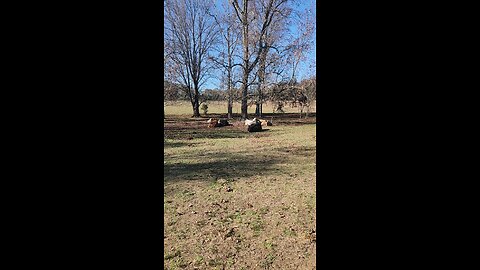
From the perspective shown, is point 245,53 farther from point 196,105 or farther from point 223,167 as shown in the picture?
point 223,167

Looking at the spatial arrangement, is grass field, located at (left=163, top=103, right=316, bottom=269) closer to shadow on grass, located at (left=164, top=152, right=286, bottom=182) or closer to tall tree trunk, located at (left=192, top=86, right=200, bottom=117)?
shadow on grass, located at (left=164, top=152, right=286, bottom=182)

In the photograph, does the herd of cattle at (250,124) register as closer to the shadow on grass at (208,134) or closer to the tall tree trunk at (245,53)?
the shadow on grass at (208,134)

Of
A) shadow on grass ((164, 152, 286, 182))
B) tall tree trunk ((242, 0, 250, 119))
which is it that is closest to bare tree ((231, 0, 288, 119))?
tall tree trunk ((242, 0, 250, 119))

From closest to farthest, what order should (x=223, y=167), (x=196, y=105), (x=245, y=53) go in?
(x=223, y=167)
(x=245, y=53)
(x=196, y=105)

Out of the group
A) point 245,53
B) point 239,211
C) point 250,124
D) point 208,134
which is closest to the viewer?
point 239,211

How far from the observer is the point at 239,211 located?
2.87m

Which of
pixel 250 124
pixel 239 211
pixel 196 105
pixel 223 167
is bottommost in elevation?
pixel 239 211

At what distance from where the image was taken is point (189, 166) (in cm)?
464

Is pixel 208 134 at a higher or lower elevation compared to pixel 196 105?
lower

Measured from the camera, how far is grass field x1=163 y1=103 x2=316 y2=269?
2.04 metres

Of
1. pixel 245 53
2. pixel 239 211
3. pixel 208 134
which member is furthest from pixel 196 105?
pixel 239 211
